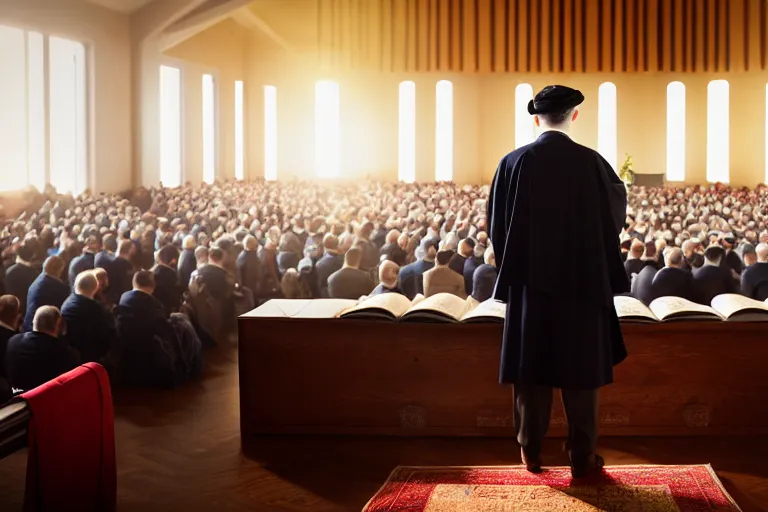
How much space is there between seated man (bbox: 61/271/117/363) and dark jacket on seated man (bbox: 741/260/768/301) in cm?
521

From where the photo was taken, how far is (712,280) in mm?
7746

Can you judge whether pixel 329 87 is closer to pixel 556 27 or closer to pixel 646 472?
pixel 556 27

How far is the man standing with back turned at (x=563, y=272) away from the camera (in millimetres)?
3934

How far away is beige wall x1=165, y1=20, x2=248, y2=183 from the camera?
10.1 m

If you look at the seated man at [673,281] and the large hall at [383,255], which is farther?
the seated man at [673,281]

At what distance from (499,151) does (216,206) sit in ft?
10.2

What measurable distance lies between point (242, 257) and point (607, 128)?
4.07 metres

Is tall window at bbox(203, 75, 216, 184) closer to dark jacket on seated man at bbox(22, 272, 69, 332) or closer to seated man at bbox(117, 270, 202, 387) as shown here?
dark jacket on seated man at bbox(22, 272, 69, 332)

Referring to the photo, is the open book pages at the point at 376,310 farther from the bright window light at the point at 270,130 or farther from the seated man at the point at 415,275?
the bright window light at the point at 270,130

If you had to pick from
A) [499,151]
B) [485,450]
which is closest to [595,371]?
[485,450]

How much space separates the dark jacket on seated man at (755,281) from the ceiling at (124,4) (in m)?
7.14

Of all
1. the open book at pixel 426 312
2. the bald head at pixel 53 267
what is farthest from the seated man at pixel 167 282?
the open book at pixel 426 312

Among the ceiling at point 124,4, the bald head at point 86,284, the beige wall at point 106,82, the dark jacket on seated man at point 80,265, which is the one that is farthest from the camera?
the ceiling at point 124,4

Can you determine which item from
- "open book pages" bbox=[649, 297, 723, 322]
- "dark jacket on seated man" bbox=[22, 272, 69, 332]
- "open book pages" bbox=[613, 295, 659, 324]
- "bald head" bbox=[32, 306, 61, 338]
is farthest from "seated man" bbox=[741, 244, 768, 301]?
"dark jacket on seated man" bbox=[22, 272, 69, 332]
